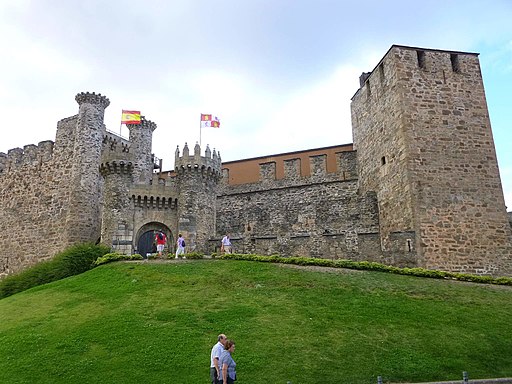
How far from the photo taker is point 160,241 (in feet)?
84.0

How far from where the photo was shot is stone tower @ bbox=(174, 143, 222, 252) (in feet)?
87.4

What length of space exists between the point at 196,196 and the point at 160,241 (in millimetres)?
3410

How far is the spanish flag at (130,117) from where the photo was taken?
34375 mm

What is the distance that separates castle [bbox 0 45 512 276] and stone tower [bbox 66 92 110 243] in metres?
0.07

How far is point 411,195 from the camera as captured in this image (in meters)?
21.7

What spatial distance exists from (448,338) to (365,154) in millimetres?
16248

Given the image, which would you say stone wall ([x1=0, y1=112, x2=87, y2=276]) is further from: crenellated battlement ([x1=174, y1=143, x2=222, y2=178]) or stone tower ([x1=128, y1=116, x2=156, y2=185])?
crenellated battlement ([x1=174, y1=143, x2=222, y2=178])

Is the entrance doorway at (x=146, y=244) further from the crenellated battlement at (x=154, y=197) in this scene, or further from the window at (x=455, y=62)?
the window at (x=455, y=62)

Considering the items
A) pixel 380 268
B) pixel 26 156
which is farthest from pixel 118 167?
pixel 380 268

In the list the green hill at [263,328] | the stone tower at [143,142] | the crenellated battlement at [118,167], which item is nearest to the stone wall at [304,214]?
the green hill at [263,328]

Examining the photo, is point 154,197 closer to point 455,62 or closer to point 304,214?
point 304,214

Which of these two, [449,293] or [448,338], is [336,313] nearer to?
[448,338]

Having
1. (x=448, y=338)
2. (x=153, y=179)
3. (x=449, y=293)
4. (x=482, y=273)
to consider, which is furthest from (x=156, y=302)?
(x=482, y=273)

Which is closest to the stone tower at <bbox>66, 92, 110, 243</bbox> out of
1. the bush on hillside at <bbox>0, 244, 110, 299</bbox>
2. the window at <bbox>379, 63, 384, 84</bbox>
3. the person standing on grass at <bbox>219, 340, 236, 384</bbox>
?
the bush on hillside at <bbox>0, 244, 110, 299</bbox>
